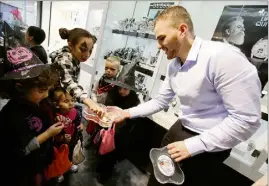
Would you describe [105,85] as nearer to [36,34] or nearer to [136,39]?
[136,39]

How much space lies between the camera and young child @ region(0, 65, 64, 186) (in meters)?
0.95

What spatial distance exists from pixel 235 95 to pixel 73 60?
108 cm

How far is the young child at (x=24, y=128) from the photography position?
0.95m

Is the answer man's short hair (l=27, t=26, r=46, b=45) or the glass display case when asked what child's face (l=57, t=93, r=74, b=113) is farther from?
Answer: man's short hair (l=27, t=26, r=46, b=45)

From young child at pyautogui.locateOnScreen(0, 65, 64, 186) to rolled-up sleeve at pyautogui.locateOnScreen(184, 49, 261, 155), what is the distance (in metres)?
0.86

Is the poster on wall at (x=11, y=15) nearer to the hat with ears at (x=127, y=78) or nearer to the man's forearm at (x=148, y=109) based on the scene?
the hat with ears at (x=127, y=78)

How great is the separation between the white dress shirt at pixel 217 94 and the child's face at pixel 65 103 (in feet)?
2.54

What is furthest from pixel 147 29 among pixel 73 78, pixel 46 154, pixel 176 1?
pixel 46 154

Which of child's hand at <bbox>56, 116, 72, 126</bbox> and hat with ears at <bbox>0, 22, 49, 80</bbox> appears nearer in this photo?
hat with ears at <bbox>0, 22, 49, 80</bbox>

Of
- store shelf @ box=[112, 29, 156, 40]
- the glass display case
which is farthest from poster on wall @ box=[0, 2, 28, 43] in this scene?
store shelf @ box=[112, 29, 156, 40]

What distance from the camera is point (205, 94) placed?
2.77 feet

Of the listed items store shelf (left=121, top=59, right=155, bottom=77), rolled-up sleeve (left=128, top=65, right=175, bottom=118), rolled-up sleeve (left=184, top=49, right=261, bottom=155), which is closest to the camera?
rolled-up sleeve (left=184, top=49, right=261, bottom=155)

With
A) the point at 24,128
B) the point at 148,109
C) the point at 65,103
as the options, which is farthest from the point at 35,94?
the point at 148,109

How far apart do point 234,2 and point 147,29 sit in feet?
2.95
